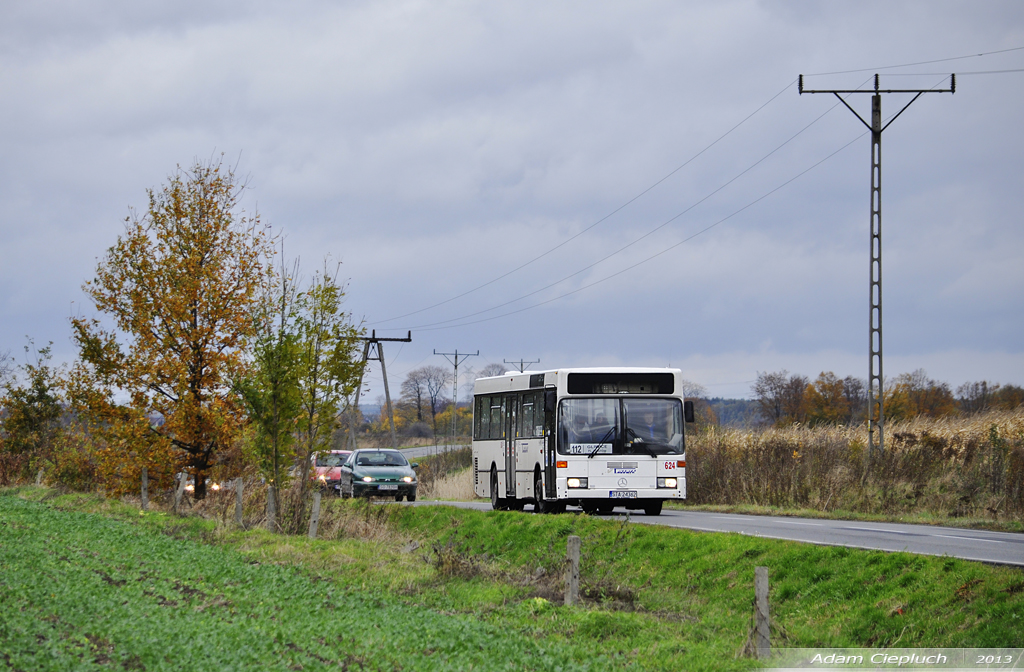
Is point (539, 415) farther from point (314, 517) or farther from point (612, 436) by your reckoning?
point (314, 517)

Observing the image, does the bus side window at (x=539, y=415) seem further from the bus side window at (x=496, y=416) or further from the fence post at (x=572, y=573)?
the fence post at (x=572, y=573)

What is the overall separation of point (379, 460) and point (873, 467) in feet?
50.5

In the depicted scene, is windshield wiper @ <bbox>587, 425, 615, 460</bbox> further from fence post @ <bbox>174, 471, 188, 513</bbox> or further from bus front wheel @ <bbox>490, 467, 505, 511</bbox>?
fence post @ <bbox>174, 471, 188, 513</bbox>

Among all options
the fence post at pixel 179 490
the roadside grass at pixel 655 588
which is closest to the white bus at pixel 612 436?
the roadside grass at pixel 655 588

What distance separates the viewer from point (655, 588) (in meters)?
16.7

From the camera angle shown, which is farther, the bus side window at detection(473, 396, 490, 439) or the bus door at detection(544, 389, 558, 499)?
the bus side window at detection(473, 396, 490, 439)

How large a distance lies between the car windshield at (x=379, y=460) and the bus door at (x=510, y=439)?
8518 mm

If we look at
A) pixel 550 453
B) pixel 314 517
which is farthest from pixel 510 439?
pixel 314 517

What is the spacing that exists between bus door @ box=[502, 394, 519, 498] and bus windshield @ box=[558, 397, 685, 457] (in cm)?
303

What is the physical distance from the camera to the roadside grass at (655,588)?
37.3 ft

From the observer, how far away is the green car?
33500 millimetres

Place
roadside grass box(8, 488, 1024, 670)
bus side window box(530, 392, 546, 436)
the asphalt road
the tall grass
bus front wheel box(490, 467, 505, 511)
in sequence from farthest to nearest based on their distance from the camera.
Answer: bus front wheel box(490, 467, 505, 511), bus side window box(530, 392, 546, 436), the tall grass, the asphalt road, roadside grass box(8, 488, 1024, 670)

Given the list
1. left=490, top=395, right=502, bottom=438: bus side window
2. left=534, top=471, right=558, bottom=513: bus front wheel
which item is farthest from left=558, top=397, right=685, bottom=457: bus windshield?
left=490, top=395, right=502, bottom=438: bus side window

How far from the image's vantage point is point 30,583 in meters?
13.3
